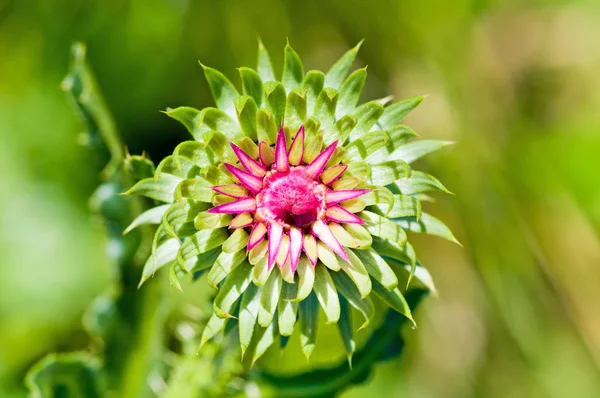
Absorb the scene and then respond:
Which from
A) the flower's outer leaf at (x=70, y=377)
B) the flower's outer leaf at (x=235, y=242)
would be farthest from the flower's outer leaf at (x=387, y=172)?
the flower's outer leaf at (x=70, y=377)

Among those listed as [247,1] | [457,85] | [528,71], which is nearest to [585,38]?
[528,71]

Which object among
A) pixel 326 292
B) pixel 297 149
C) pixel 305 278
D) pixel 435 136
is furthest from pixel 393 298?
pixel 435 136

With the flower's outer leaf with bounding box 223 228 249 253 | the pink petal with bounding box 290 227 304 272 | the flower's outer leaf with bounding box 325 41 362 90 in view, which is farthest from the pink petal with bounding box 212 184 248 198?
the flower's outer leaf with bounding box 325 41 362 90

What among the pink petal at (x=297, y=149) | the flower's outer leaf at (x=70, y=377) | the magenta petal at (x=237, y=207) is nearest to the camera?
the magenta petal at (x=237, y=207)

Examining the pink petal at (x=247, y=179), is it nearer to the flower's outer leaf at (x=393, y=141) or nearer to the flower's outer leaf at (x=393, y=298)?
the flower's outer leaf at (x=393, y=141)

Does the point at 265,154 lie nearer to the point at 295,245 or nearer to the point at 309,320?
the point at 295,245

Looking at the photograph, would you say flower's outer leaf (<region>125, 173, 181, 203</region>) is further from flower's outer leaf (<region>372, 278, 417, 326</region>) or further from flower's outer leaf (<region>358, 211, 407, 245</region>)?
flower's outer leaf (<region>372, 278, 417, 326</region>)
